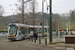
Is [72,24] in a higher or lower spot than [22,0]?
lower

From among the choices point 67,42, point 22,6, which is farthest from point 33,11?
point 67,42

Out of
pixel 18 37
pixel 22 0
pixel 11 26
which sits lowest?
pixel 18 37

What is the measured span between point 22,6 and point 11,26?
54.8ft

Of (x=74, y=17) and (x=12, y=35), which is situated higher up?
(x=74, y=17)

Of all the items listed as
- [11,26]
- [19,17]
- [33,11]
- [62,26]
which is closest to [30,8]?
[33,11]

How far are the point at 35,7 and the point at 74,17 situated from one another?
24.5 meters

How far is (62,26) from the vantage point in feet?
205

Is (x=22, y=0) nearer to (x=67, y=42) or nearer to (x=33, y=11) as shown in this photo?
(x=33, y=11)

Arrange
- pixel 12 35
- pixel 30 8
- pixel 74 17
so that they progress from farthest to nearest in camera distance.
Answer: pixel 74 17
pixel 30 8
pixel 12 35

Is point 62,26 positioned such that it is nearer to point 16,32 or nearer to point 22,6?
point 22,6

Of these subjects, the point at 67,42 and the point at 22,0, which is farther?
the point at 22,0

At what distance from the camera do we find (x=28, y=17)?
149 ft

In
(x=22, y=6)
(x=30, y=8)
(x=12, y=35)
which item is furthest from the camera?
(x=30, y=8)

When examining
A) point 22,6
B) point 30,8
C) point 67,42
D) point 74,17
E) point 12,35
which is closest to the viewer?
point 67,42
